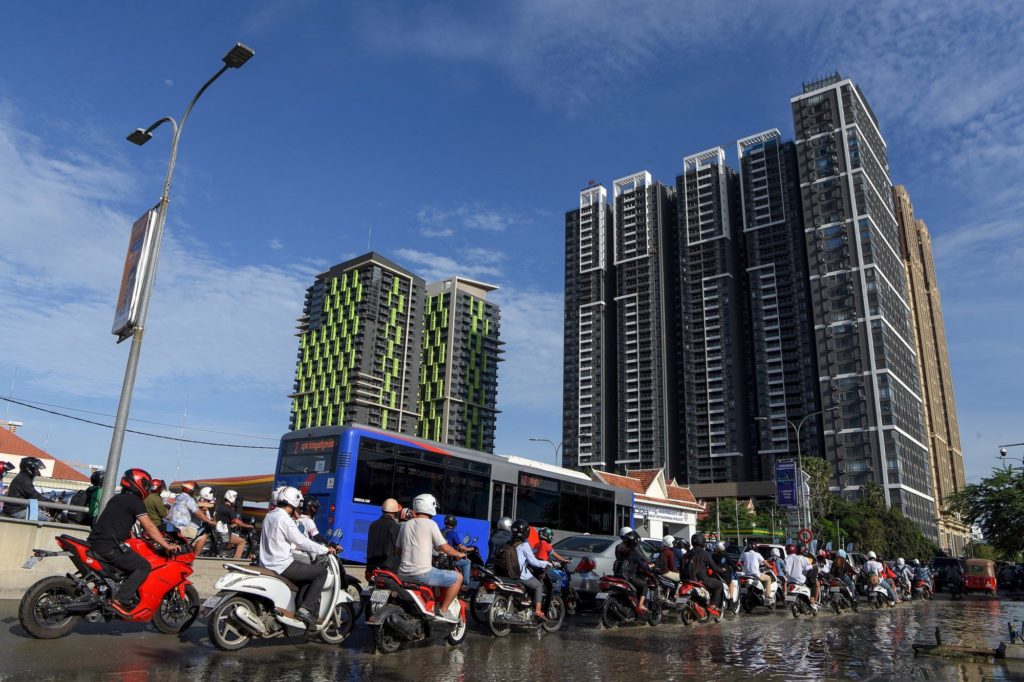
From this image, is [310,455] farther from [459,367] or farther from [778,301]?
[459,367]

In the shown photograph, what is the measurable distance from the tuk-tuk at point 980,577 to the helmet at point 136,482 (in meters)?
38.5

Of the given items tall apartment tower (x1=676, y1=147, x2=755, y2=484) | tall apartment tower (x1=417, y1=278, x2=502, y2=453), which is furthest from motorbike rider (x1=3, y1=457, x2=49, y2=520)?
tall apartment tower (x1=417, y1=278, x2=502, y2=453)

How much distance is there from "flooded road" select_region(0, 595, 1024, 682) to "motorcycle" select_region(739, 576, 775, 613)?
12.6 ft

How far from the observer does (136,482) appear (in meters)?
7.45

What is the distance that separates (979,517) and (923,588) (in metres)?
13.9

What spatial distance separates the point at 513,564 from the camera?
1023cm

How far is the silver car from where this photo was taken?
14.0m

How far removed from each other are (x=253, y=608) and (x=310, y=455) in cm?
927

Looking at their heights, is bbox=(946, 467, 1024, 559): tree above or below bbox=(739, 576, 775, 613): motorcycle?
above

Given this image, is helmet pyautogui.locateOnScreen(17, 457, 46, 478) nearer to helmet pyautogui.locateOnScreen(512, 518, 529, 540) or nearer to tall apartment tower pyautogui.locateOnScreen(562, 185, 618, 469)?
helmet pyautogui.locateOnScreen(512, 518, 529, 540)

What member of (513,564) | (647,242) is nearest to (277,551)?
(513,564)

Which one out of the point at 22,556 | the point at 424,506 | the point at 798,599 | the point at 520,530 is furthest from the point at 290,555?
the point at 798,599

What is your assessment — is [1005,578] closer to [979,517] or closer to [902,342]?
[979,517]

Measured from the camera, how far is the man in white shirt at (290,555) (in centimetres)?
720
